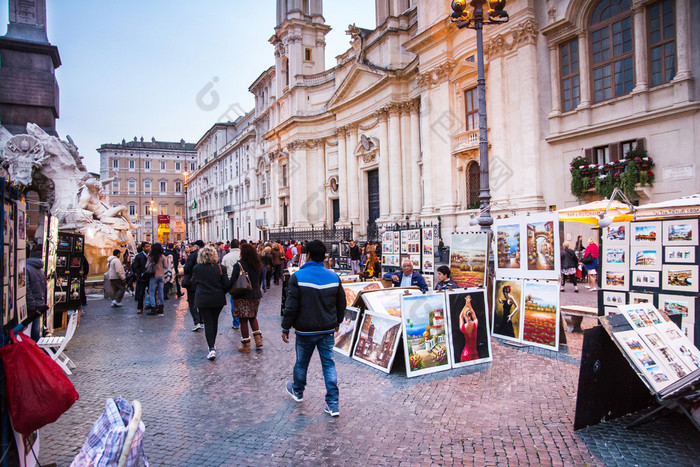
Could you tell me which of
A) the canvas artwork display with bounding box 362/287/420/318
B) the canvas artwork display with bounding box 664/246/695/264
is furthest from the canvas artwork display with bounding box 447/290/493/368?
the canvas artwork display with bounding box 664/246/695/264

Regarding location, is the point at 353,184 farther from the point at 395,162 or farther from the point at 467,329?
the point at 467,329

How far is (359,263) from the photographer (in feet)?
66.5

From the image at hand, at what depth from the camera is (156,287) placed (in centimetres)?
1194

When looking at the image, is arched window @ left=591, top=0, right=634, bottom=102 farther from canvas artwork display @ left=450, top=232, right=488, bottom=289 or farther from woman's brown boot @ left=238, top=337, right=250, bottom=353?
woman's brown boot @ left=238, top=337, right=250, bottom=353

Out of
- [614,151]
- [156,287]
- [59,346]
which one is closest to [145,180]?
[156,287]

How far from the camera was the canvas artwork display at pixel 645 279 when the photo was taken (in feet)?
21.1

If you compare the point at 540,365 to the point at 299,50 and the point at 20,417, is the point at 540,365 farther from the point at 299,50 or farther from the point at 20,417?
the point at 299,50

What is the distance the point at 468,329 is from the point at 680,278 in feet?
9.73

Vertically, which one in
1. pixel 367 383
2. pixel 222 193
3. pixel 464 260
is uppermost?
pixel 222 193

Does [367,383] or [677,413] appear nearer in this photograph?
[677,413]

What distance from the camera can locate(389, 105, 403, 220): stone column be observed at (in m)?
26.6

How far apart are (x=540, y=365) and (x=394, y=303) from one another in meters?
2.26

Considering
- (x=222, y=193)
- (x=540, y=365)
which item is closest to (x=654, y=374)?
(x=540, y=365)

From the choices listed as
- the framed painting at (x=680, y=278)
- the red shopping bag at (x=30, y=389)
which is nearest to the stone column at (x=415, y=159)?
the framed painting at (x=680, y=278)
